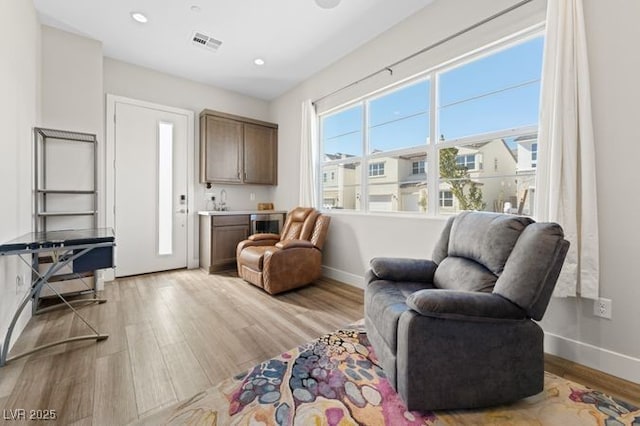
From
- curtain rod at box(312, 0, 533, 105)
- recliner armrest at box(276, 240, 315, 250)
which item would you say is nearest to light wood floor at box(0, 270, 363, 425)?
recliner armrest at box(276, 240, 315, 250)

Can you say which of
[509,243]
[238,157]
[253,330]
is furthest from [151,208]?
[509,243]

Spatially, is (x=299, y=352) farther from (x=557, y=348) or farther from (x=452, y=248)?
(x=557, y=348)

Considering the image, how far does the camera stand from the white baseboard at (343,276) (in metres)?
3.44

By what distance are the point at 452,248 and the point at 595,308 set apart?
95 centimetres

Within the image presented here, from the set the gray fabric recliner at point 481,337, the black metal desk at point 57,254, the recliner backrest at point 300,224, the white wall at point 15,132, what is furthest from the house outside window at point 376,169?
the white wall at point 15,132

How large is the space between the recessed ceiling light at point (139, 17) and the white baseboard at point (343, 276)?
3.66 m

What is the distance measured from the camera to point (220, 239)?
4.12 metres

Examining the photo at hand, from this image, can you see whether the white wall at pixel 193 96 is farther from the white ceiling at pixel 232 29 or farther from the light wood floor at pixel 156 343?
the light wood floor at pixel 156 343

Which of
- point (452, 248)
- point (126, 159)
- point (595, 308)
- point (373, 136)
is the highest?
point (373, 136)

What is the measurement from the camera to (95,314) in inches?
100

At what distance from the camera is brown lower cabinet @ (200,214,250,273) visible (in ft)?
13.3

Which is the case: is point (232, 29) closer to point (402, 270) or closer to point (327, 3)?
point (327, 3)

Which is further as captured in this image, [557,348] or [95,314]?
[95,314]

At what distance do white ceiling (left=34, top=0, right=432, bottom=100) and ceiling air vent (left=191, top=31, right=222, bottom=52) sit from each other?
6 cm
